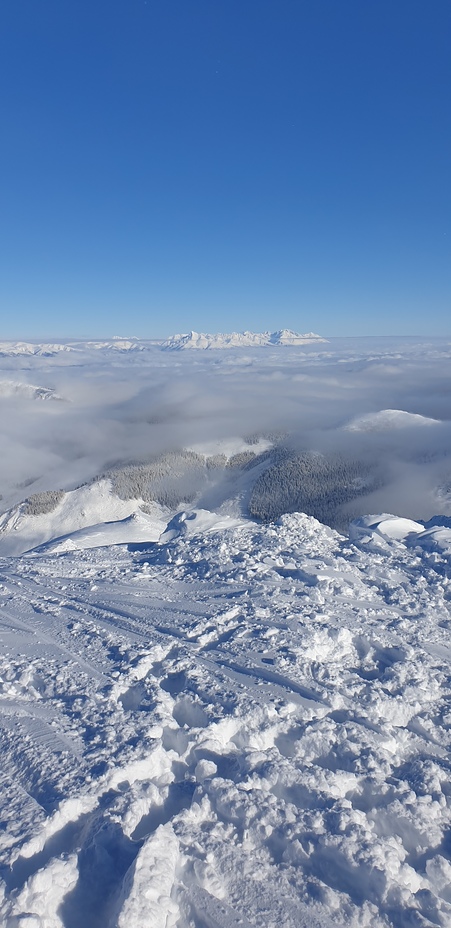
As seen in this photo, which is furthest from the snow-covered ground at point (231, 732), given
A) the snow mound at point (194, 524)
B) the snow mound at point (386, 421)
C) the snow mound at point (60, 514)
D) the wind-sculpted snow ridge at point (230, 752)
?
the snow mound at point (386, 421)

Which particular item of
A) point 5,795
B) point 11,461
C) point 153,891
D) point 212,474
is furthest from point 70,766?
point 11,461

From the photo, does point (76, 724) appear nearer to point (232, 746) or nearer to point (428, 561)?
point (232, 746)

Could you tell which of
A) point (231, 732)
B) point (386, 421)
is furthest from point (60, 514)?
point (231, 732)

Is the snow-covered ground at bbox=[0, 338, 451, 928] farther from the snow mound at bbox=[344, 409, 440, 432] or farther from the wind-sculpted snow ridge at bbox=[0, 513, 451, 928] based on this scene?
the snow mound at bbox=[344, 409, 440, 432]

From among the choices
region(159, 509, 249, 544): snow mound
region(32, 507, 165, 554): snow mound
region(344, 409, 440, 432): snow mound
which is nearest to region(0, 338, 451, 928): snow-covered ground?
region(159, 509, 249, 544): snow mound

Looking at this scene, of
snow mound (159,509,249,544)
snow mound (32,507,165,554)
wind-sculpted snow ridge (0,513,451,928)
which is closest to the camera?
wind-sculpted snow ridge (0,513,451,928)

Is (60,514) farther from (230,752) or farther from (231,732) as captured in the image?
(230,752)
